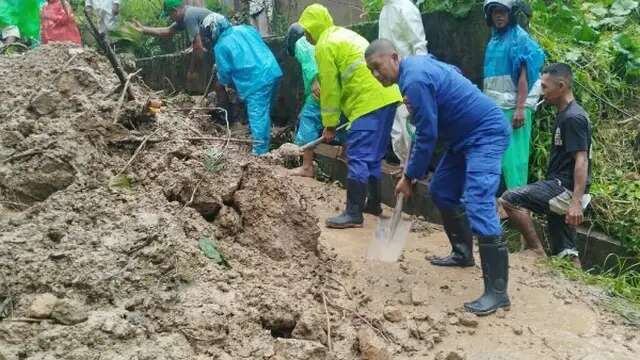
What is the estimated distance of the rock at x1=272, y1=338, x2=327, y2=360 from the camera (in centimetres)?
289

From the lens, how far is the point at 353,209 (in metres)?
5.67

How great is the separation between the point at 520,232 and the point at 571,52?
209 centimetres

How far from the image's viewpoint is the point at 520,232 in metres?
5.37

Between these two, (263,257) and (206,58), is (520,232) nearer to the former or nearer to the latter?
(263,257)

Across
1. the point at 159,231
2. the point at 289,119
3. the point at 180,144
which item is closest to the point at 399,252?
the point at 180,144

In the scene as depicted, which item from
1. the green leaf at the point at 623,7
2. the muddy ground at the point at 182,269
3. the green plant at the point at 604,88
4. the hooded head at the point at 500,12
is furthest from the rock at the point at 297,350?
the green leaf at the point at 623,7

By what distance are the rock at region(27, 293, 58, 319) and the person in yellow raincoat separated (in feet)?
10.5

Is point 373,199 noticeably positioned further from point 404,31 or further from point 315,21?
point 315,21

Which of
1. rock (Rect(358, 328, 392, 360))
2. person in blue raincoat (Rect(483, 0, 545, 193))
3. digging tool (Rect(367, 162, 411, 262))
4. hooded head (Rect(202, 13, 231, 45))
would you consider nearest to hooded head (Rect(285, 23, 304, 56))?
hooded head (Rect(202, 13, 231, 45))

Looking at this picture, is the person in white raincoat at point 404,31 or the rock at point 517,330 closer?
the rock at point 517,330

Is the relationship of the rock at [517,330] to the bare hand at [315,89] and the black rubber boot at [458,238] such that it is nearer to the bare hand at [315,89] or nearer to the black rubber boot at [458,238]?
the black rubber boot at [458,238]

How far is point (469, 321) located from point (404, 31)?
3.16m

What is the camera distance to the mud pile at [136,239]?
2.69 metres

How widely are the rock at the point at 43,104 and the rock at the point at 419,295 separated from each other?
2.57 meters
